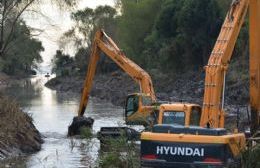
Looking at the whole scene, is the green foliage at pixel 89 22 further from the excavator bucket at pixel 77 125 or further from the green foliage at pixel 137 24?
the excavator bucket at pixel 77 125

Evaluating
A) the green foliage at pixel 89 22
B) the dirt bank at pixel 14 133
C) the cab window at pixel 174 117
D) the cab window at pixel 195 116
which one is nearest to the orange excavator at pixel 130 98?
the dirt bank at pixel 14 133

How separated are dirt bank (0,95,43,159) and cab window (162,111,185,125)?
28.1 feet

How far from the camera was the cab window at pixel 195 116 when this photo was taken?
65.0ft

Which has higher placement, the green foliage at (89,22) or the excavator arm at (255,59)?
the green foliage at (89,22)

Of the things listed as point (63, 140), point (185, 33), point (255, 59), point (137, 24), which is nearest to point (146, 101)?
point (63, 140)

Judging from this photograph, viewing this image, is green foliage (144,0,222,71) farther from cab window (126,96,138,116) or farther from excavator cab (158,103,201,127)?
excavator cab (158,103,201,127)

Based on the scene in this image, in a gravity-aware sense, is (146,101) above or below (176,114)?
above

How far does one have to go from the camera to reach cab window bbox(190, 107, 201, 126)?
1980 cm

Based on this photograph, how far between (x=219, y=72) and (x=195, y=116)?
6.02 ft

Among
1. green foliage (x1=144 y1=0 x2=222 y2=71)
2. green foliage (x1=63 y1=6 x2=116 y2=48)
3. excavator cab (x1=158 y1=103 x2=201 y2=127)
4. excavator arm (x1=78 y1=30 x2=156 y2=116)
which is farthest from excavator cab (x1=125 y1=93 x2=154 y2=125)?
green foliage (x1=63 y1=6 x2=116 y2=48)

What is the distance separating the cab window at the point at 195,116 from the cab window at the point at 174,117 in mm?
658

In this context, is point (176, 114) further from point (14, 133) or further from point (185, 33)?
point (185, 33)

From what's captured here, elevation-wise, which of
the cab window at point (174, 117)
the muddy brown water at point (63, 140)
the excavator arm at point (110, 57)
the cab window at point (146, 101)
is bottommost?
the muddy brown water at point (63, 140)

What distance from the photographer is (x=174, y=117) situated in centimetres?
1911
